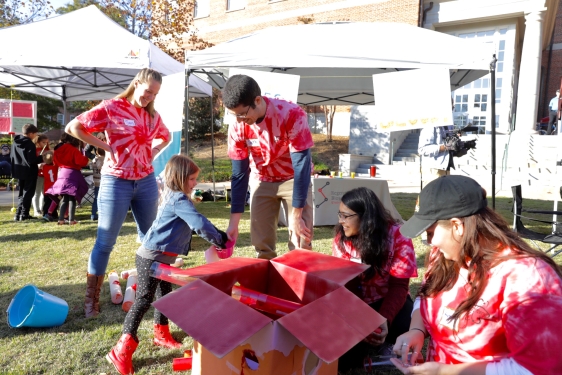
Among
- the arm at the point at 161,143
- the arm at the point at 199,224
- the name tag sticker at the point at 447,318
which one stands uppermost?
the arm at the point at 161,143

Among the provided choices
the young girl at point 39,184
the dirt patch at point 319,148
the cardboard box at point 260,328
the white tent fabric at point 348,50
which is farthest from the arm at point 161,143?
the dirt patch at point 319,148

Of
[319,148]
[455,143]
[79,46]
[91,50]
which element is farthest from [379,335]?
[319,148]

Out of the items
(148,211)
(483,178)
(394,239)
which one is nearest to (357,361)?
(394,239)

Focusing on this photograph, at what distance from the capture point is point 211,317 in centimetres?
127

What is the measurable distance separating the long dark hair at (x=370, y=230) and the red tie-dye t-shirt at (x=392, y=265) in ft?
0.11

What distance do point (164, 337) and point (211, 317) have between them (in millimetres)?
1695

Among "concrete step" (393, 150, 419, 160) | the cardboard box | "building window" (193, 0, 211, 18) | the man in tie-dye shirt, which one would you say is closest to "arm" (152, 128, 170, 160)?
the man in tie-dye shirt

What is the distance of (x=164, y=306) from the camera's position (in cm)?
132

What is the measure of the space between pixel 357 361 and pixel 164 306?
5.19 feet

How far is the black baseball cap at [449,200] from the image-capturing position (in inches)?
51.3

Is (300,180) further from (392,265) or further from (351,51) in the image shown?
(351,51)

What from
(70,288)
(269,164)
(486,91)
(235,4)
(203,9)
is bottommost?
(70,288)

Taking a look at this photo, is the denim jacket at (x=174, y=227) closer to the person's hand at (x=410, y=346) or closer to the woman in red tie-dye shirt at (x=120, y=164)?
the woman in red tie-dye shirt at (x=120, y=164)

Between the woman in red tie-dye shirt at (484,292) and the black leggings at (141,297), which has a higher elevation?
the woman in red tie-dye shirt at (484,292)
